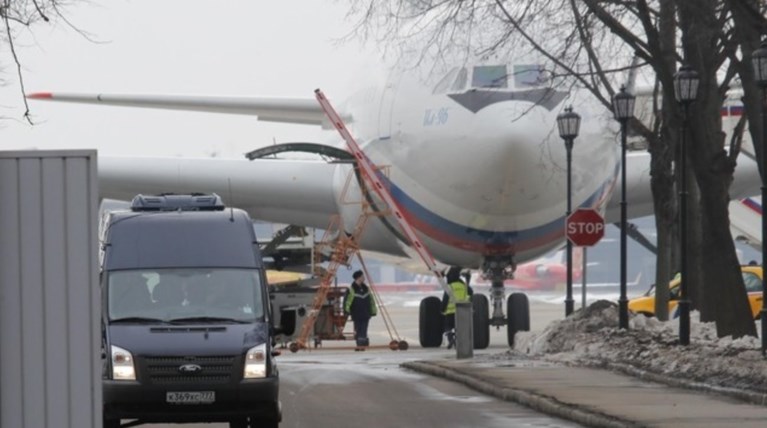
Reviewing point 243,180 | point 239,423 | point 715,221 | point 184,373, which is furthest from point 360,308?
point 184,373

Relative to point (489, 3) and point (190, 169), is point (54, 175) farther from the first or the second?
point (190, 169)

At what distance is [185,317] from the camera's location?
18516 mm

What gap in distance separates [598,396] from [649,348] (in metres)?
6.40

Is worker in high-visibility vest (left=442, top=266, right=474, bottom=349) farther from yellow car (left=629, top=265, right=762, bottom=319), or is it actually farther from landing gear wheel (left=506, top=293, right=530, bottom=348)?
yellow car (left=629, top=265, right=762, bottom=319)

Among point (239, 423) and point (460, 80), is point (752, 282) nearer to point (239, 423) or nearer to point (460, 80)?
point (460, 80)

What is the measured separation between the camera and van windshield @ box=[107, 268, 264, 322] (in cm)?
1856

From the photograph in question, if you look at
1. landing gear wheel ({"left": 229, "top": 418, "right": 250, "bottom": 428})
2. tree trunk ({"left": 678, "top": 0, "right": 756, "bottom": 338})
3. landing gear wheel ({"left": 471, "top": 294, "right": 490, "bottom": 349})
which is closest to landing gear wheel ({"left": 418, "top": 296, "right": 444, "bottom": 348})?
landing gear wheel ({"left": 471, "top": 294, "right": 490, "bottom": 349})

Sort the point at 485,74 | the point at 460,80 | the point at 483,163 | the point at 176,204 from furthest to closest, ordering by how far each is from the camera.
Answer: the point at 460,80 < the point at 485,74 < the point at 483,163 < the point at 176,204

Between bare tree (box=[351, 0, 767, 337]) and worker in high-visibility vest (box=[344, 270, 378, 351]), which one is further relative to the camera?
worker in high-visibility vest (box=[344, 270, 378, 351])

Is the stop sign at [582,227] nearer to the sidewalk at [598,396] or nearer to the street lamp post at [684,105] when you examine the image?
the sidewalk at [598,396]

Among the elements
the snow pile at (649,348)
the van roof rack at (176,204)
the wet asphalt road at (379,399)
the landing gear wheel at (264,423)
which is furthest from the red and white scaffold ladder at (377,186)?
the landing gear wheel at (264,423)

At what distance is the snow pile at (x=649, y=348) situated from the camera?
74.9 feet

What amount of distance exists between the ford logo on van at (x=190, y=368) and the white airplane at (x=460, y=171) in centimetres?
1490

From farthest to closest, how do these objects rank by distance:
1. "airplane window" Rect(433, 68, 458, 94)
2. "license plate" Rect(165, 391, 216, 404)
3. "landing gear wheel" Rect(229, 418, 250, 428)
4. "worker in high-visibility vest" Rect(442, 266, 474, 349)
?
"worker in high-visibility vest" Rect(442, 266, 474, 349), "airplane window" Rect(433, 68, 458, 94), "landing gear wheel" Rect(229, 418, 250, 428), "license plate" Rect(165, 391, 216, 404)
